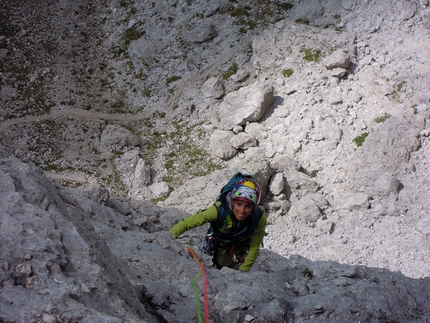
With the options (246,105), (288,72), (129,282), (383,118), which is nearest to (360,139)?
(383,118)

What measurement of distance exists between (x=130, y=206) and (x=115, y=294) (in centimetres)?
1131

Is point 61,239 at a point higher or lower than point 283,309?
higher

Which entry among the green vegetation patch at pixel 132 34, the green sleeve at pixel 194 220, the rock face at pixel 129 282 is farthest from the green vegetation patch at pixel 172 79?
the green sleeve at pixel 194 220

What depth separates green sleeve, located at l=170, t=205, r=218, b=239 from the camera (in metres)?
6.92

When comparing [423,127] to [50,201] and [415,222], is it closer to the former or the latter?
[415,222]

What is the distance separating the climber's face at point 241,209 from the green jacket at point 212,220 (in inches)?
15.9

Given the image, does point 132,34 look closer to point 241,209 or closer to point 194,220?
point 194,220

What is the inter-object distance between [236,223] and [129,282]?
100 inches

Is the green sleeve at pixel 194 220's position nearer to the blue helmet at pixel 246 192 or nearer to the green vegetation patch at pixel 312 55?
the blue helmet at pixel 246 192

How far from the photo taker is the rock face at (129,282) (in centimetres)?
386

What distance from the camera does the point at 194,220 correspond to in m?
7.08

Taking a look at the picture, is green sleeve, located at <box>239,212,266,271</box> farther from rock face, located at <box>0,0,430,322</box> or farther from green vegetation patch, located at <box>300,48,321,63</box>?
green vegetation patch, located at <box>300,48,321,63</box>

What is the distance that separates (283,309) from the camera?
591 cm

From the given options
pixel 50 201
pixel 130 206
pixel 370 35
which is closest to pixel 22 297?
pixel 50 201
